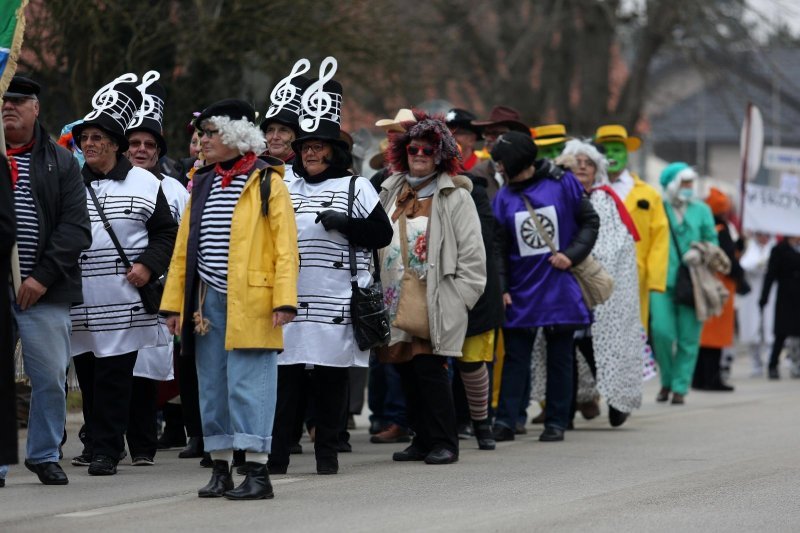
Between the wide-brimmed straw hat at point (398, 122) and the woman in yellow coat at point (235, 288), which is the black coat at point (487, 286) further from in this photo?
the woman in yellow coat at point (235, 288)

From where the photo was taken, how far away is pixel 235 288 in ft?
25.1

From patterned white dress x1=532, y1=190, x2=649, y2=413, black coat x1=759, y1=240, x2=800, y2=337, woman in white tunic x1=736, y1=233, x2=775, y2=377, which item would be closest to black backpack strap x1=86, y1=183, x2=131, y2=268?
patterned white dress x1=532, y1=190, x2=649, y2=413

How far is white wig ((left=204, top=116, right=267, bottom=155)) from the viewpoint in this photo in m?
7.83

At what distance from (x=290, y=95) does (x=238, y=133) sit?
135 cm

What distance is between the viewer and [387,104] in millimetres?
21562

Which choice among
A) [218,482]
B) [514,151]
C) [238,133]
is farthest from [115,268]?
[514,151]

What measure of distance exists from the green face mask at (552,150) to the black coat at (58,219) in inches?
205

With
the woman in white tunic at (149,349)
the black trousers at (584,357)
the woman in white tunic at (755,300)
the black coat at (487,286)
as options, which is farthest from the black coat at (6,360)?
the woman in white tunic at (755,300)

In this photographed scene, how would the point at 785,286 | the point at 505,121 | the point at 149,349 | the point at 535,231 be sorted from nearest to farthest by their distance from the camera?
the point at 149,349, the point at 535,231, the point at 505,121, the point at 785,286

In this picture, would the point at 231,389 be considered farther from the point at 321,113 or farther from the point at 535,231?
the point at 535,231

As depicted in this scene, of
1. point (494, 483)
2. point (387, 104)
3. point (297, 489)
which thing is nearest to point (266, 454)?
point (297, 489)

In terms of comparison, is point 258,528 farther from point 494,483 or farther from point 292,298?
point 494,483

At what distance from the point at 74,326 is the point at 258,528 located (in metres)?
2.57

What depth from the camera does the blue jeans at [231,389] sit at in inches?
303
